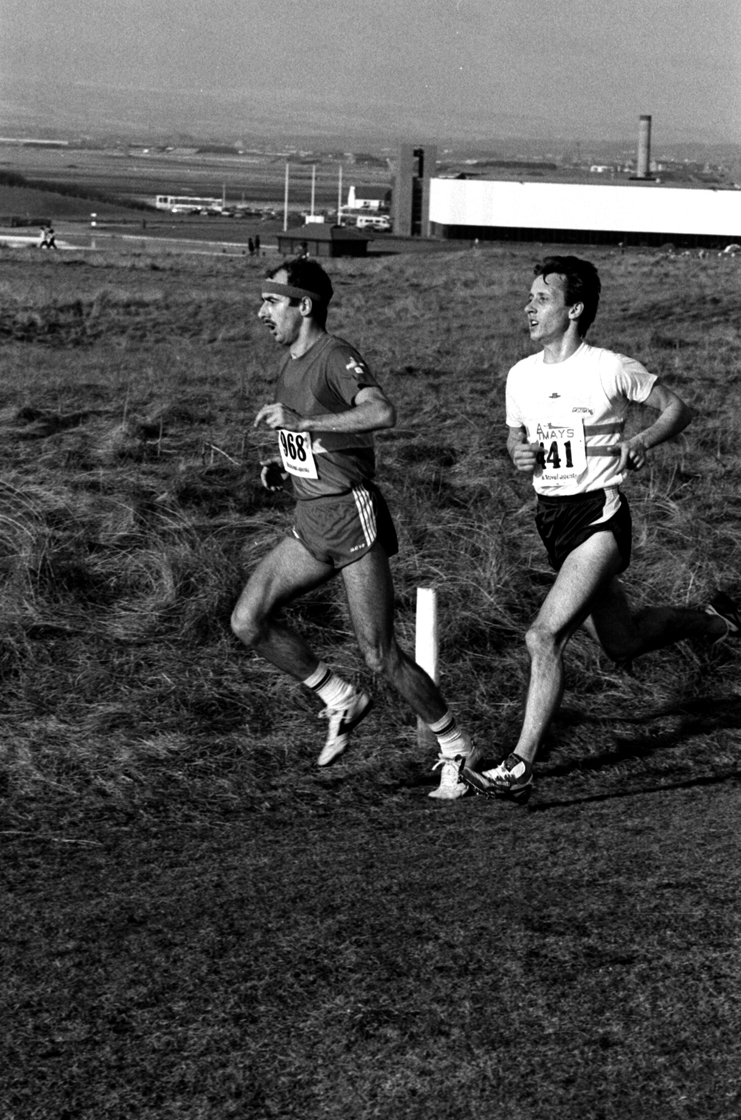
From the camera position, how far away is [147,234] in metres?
92.0

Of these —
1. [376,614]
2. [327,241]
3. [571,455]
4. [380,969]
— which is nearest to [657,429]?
[571,455]

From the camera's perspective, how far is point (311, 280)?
5281mm

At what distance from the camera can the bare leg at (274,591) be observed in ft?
17.6

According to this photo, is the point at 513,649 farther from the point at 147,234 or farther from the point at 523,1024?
the point at 147,234

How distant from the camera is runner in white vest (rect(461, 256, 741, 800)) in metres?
5.21

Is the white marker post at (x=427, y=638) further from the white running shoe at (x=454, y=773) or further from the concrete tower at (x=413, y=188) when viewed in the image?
the concrete tower at (x=413, y=188)

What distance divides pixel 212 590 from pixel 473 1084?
15.1 feet

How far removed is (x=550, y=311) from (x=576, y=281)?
15 centimetres

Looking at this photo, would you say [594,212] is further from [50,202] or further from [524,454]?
[524,454]

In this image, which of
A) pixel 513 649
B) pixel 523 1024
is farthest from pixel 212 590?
pixel 523 1024

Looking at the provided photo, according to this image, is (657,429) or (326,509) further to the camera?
(326,509)

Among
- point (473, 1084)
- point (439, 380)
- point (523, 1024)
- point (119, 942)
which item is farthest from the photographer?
point (439, 380)

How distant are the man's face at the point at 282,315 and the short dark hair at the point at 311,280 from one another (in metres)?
0.02

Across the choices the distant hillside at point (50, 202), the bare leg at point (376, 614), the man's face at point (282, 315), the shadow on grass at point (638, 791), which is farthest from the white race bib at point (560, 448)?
the distant hillside at point (50, 202)
